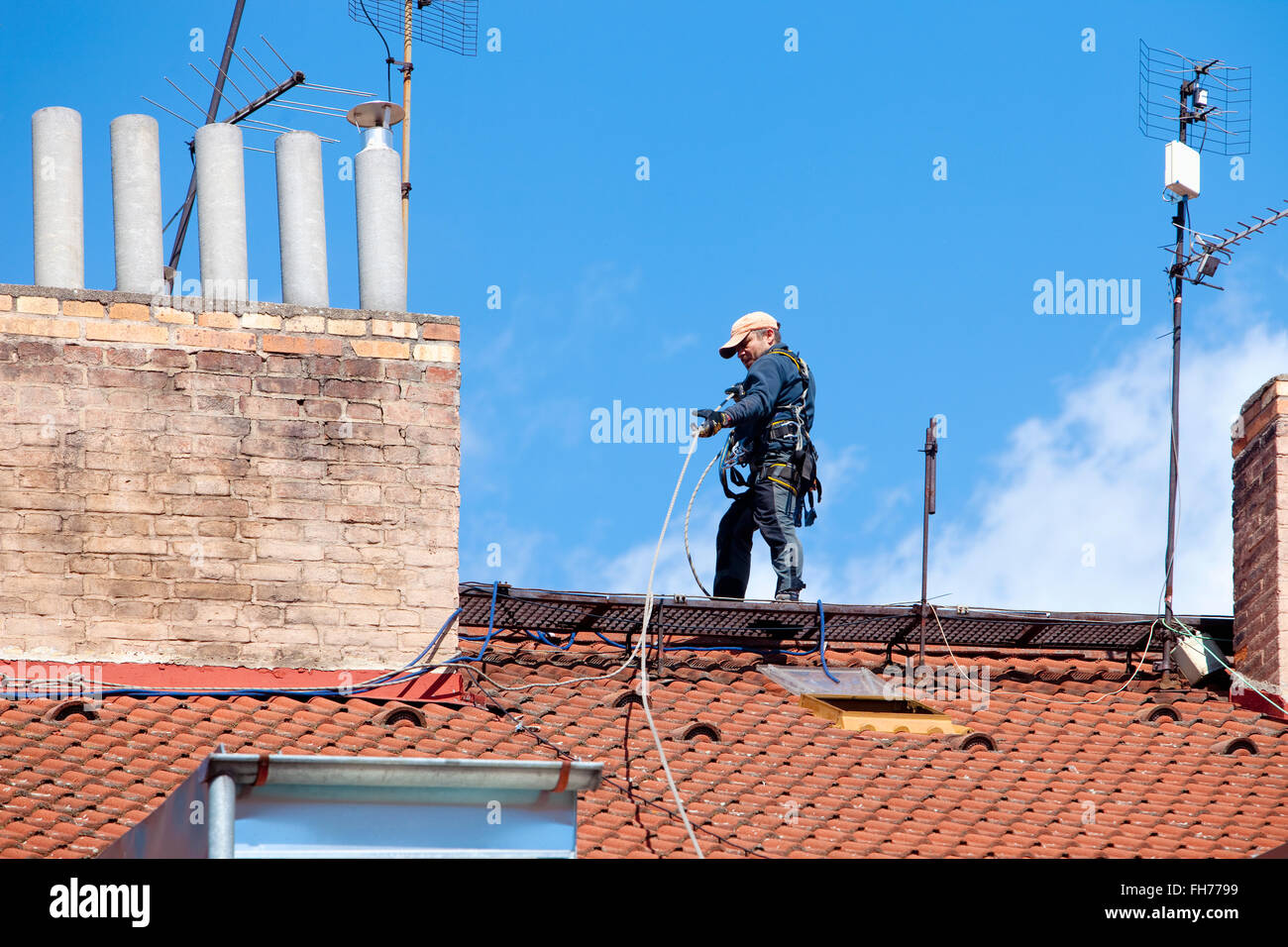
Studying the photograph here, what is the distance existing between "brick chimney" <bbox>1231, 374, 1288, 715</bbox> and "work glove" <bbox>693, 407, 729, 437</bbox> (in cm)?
327

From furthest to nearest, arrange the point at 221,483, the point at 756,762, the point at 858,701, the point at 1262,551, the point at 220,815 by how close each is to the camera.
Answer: the point at 1262,551, the point at 858,701, the point at 221,483, the point at 756,762, the point at 220,815

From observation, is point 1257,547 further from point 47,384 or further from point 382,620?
point 47,384

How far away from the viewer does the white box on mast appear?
1291 cm

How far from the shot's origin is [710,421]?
453 inches

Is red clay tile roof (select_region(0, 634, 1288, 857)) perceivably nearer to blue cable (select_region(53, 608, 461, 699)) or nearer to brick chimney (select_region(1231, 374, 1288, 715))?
blue cable (select_region(53, 608, 461, 699))

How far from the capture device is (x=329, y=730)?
9859 mm

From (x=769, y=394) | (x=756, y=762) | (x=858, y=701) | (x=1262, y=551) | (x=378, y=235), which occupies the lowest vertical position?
(x=756, y=762)

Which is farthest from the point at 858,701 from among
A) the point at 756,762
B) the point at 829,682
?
the point at 756,762

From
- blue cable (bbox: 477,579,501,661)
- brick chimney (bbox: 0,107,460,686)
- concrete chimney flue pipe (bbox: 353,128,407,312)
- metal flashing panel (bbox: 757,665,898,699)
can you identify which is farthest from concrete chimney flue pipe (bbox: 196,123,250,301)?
metal flashing panel (bbox: 757,665,898,699)

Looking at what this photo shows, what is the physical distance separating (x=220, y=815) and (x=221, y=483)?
4.54 metres

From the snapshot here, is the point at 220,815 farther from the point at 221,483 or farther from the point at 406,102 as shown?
the point at 406,102

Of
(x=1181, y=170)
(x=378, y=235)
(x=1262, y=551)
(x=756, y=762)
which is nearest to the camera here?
(x=756, y=762)

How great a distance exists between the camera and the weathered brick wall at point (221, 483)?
10219 mm
